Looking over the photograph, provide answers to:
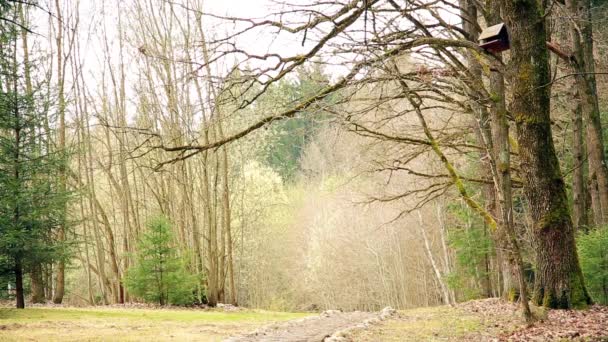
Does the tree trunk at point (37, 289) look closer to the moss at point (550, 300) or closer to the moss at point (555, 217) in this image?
the moss at point (550, 300)

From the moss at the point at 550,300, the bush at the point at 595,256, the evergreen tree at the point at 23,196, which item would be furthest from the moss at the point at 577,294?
the evergreen tree at the point at 23,196

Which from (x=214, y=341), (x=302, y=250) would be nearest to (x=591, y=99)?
(x=214, y=341)

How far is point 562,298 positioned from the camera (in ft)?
23.4

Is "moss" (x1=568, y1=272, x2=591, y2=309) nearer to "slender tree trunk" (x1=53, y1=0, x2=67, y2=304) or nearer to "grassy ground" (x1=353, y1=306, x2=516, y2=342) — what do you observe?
"grassy ground" (x1=353, y1=306, x2=516, y2=342)

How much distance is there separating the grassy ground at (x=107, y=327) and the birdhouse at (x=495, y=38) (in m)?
5.94

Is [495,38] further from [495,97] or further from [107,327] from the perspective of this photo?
[107,327]

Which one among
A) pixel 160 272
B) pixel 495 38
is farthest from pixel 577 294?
pixel 160 272

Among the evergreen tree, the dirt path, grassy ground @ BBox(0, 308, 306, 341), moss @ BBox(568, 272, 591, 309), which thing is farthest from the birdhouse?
the evergreen tree

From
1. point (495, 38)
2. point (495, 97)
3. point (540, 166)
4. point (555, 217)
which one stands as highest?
point (495, 38)

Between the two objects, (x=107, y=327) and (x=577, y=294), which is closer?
(x=577, y=294)

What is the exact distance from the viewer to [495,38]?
707cm

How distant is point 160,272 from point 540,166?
13332 millimetres

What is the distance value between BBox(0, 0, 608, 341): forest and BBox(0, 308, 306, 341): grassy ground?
Answer: 0.74ft

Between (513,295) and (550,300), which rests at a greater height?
(550,300)
